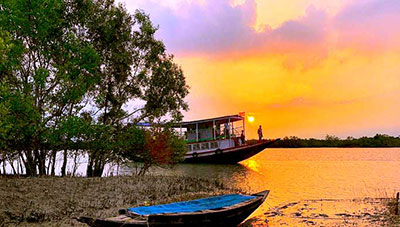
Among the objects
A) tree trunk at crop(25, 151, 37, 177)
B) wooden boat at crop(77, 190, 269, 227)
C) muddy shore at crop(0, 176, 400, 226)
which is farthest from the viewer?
tree trunk at crop(25, 151, 37, 177)

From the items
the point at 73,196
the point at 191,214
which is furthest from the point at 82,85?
the point at 191,214

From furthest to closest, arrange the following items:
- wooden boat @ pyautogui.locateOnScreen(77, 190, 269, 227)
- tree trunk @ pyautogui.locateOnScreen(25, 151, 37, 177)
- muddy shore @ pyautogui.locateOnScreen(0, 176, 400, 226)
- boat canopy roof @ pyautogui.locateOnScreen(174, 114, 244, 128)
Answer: boat canopy roof @ pyautogui.locateOnScreen(174, 114, 244, 128) → tree trunk @ pyautogui.locateOnScreen(25, 151, 37, 177) → muddy shore @ pyautogui.locateOnScreen(0, 176, 400, 226) → wooden boat @ pyautogui.locateOnScreen(77, 190, 269, 227)

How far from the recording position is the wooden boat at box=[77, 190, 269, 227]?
24.7ft

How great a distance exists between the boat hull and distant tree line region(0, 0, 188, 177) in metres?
18.3

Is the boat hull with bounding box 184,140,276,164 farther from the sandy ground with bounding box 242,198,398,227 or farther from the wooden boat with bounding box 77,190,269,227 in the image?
the wooden boat with bounding box 77,190,269,227

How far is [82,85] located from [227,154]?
25.6m

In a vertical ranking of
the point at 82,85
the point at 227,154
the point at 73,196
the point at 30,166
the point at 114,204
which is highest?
the point at 82,85

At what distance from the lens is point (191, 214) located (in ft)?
26.8

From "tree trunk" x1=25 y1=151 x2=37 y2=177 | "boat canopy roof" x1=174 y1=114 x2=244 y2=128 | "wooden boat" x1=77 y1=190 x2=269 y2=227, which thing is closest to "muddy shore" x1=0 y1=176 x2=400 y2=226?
"wooden boat" x1=77 y1=190 x2=269 y2=227

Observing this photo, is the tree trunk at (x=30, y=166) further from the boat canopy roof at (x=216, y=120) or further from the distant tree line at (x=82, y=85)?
the boat canopy roof at (x=216, y=120)

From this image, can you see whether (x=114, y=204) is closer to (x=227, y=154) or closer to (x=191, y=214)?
(x=191, y=214)

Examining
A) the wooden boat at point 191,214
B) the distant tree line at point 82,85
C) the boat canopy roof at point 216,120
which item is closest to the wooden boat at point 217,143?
the boat canopy roof at point 216,120

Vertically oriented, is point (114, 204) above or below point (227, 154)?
below

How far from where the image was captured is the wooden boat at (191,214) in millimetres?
7516
